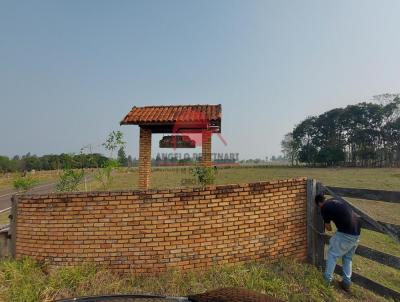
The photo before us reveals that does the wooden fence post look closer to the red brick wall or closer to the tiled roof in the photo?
the red brick wall

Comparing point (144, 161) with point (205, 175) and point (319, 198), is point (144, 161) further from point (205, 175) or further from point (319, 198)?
point (319, 198)

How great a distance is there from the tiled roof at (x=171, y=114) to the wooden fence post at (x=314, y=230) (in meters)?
3.82

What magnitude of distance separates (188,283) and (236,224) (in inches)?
46.8

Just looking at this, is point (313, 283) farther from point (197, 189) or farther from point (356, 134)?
point (356, 134)

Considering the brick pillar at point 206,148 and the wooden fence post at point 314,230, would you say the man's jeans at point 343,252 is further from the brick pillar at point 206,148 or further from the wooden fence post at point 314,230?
the brick pillar at point 206,148

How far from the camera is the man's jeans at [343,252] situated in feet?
13.4

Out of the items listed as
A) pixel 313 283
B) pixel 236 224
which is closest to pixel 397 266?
pixel 313 283

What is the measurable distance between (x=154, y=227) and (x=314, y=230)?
2742 mm

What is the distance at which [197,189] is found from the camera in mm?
4488

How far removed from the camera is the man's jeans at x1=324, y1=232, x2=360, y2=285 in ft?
13.4

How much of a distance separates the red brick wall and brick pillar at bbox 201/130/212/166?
3.41 metres

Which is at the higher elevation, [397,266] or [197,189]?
[197,189]

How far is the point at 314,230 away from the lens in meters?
4.81

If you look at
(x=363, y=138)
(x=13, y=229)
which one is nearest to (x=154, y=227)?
(x=13, y=229)
